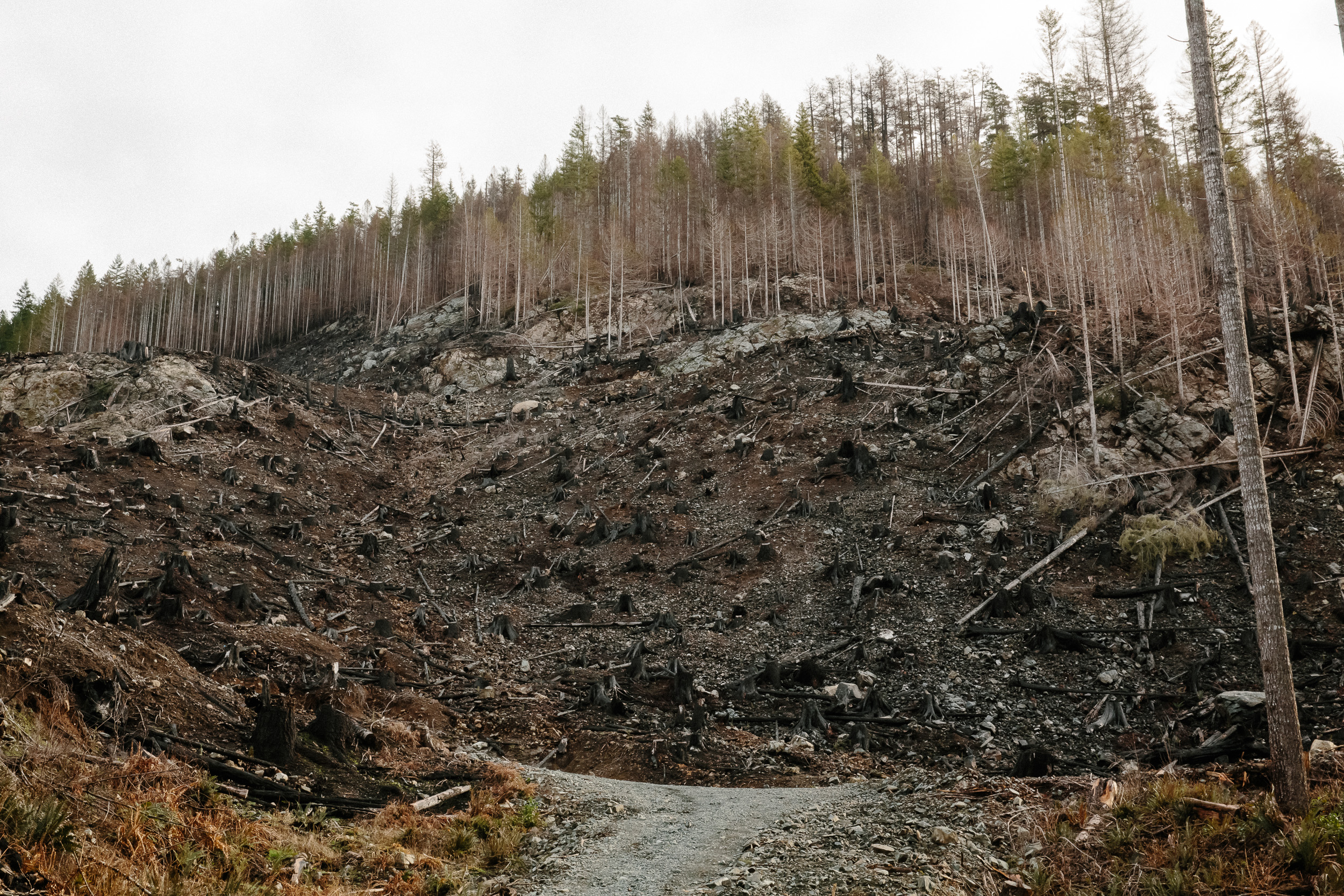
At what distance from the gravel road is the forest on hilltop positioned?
1675cm

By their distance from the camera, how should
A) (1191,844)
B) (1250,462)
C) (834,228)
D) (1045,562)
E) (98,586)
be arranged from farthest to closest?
(834,228) → (1045,562) → (98,586) → (1250,462) → (1191,844)

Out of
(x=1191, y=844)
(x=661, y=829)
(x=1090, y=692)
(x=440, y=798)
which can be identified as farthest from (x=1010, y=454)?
(x=440, y=798)

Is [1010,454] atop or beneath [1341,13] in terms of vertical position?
beneath

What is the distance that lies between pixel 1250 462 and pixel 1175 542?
29.8ft

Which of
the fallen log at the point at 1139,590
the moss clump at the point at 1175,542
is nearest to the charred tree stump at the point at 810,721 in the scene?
the fallen log at the point at 1139,590

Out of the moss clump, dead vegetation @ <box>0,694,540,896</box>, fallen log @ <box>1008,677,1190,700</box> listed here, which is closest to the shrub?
dead vegetation @ <box>0,694,540,896</box>

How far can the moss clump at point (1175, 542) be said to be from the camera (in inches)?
588

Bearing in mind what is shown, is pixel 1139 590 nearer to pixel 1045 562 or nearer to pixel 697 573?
pixel 1045 562

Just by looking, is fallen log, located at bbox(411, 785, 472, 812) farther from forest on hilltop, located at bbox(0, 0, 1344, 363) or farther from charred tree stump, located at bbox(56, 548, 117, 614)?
forest on hilltop, located at bbox(0, 0, 1344, 363)

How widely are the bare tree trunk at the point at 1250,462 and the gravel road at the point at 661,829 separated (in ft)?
14.1

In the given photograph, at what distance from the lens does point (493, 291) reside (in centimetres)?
5006

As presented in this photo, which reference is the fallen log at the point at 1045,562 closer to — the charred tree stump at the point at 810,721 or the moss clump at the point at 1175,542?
the moss clump at the point at 1175,542

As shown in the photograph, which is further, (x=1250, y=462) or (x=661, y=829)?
(x=661, y=829)

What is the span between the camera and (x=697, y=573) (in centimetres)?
1856
